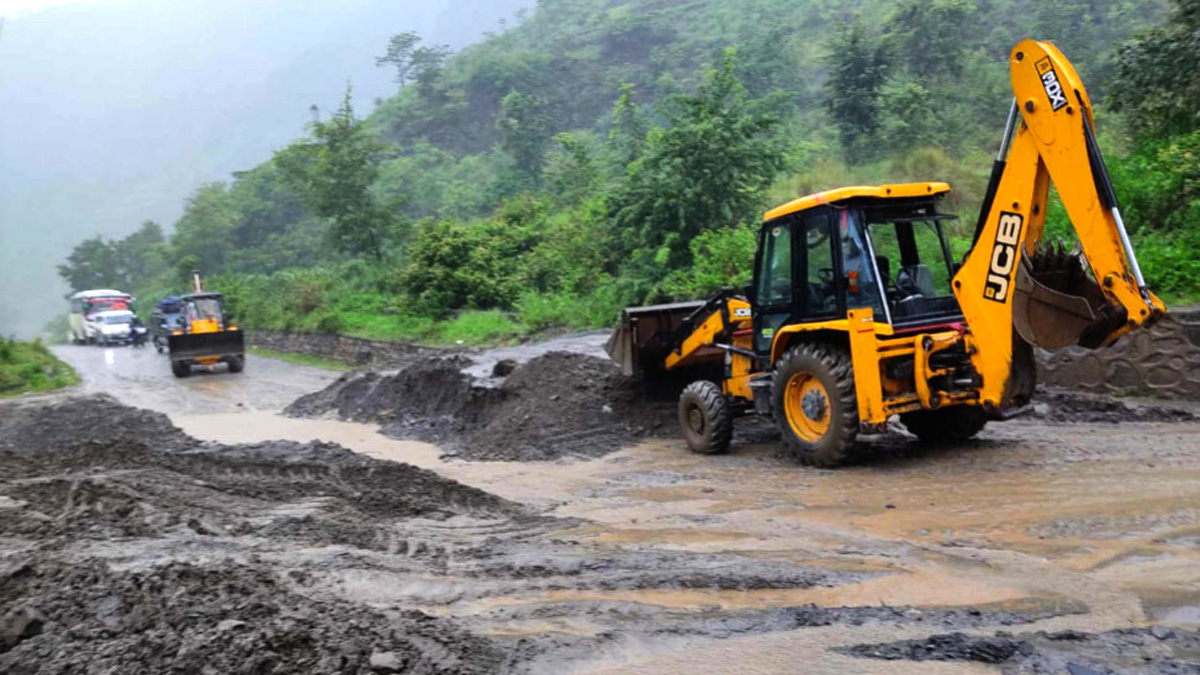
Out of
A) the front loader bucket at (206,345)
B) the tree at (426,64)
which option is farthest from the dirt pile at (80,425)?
the tree at (426,64)

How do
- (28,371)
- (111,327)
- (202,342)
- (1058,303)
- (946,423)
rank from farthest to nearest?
(111,327), (202,342), (28,371), (946,423), (1058,303)

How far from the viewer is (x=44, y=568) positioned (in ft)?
17.2

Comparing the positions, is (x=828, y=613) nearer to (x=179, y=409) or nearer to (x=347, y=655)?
(x=347, y=655)

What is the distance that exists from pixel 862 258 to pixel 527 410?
535 centimetres

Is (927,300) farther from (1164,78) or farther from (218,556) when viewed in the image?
(1164,78)

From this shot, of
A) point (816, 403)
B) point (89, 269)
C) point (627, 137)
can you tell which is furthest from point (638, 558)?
point (89, 269)

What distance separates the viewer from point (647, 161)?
20938 millimetres

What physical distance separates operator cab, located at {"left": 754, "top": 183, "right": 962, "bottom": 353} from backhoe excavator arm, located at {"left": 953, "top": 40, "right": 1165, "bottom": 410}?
2.05 feet

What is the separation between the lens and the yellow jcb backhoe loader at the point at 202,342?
25656 millimetres

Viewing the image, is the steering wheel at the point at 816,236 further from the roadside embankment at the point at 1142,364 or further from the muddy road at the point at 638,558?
the roadside embankment at the point at 1142,364

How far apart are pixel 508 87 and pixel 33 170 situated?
66.2 meters

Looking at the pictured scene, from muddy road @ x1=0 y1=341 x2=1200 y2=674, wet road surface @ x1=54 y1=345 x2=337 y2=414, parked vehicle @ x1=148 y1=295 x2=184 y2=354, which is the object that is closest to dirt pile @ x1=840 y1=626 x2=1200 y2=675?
muddy road @ x1=0 y1=341 x2=1200 y2=674

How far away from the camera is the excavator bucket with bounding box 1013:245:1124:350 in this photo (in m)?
6.97

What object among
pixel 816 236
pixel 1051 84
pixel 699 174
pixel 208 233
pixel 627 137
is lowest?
pixel 816 236
